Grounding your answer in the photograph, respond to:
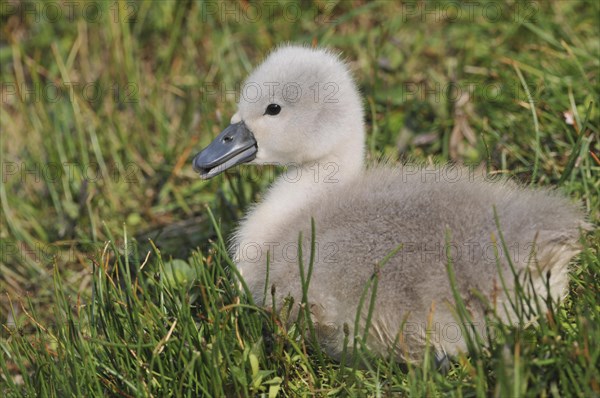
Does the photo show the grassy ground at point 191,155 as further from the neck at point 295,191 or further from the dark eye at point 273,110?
the dark eye at point 273,110

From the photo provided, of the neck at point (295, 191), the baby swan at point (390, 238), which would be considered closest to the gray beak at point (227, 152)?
the baby swan at point (390, 238)

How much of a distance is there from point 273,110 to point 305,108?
125 mm

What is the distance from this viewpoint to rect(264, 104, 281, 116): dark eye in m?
3.20

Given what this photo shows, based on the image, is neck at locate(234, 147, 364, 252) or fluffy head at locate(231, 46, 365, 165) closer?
neck at locate(234, 147, 364, 252)

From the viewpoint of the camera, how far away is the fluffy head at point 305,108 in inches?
124

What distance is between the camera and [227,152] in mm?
3201

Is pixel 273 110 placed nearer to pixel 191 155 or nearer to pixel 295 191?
pixel 295 191

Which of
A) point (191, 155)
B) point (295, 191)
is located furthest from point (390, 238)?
point (191, 155)

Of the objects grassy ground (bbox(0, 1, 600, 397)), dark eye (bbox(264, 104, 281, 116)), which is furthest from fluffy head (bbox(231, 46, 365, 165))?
grassy ground (bbox(0, 1, 600, 397))

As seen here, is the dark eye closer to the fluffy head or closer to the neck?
the fluffy head

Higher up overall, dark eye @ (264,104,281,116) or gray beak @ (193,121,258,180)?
dark eye @ (264,104,281,116)

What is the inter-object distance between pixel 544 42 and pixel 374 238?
2.28m

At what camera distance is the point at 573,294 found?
2.81m

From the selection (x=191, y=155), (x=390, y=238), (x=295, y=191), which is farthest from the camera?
(x=191, y=155)
